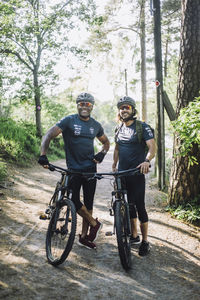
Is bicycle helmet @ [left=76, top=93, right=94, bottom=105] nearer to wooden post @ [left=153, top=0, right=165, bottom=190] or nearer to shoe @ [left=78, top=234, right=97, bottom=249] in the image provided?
shoe @ [left=78, top=234, right=97, bottom=249]

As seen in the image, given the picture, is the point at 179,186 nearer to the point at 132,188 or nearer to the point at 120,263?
the point at 132,188

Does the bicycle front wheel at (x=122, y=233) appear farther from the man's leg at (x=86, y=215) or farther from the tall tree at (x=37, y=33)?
the tall tree at (x=37, y=33)

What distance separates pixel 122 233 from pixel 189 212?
250cm

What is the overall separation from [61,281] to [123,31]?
14.4 metres

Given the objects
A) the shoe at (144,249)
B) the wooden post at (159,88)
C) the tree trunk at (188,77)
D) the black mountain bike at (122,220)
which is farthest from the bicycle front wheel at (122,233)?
the wooden post at (159,88)

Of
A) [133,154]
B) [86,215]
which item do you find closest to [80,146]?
[133,154]

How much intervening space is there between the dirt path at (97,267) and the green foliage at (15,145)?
4.50m

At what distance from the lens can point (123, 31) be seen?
14797mm

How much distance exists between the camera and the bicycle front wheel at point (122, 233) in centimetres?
325


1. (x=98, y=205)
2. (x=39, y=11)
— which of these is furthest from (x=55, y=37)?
(x=98, y=205)

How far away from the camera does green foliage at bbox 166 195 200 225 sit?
5.19m

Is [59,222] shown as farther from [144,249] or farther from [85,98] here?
[85,98]

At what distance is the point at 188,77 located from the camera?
5.55 meters

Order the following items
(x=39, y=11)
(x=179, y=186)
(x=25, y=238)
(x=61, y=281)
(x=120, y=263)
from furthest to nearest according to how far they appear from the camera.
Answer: (x=39, y=11) < (x=179, y=186) < (x=25, y=238) < (x=120, y=263) < (x=61, y=281)
